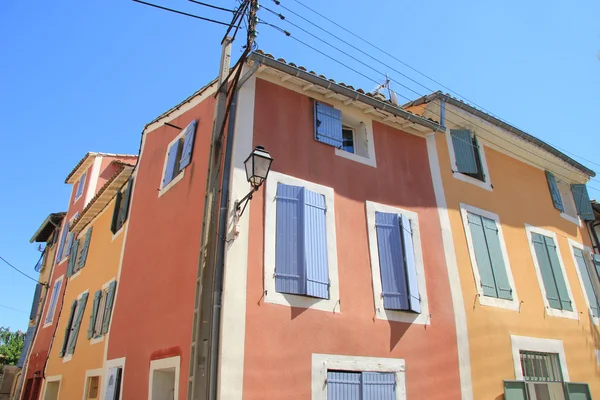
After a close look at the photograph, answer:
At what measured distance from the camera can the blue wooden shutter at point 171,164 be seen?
880 centimetres

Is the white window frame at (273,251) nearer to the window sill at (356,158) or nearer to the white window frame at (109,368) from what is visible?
the window sill at (356,158)

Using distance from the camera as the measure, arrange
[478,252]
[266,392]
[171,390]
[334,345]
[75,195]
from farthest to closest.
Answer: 1. [75,195]
2. [478,252]
3. [171,390]
4. [334,345]
5. [266,392]

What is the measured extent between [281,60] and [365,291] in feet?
13.4

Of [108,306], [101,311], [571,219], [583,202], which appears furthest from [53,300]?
[583,202]

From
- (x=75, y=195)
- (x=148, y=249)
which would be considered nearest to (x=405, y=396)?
(x=148, y=249)

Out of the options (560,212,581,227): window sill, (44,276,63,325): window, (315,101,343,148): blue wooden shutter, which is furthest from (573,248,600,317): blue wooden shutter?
(44,276,63,325): window

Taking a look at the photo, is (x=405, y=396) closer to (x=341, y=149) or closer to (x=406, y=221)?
(x=406, y=221)

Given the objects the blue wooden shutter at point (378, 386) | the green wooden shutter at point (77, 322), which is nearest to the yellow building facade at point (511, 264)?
the blue wooden shutter at point (378, 386)

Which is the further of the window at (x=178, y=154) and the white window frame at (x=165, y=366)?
the window at (x=178, y=154)

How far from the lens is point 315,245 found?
6.96 metres

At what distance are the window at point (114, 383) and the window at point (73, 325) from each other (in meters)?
3.51

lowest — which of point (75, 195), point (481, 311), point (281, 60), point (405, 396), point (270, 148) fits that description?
point (405, 396)

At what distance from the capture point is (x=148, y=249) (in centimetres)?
866

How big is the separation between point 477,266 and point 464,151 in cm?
288
